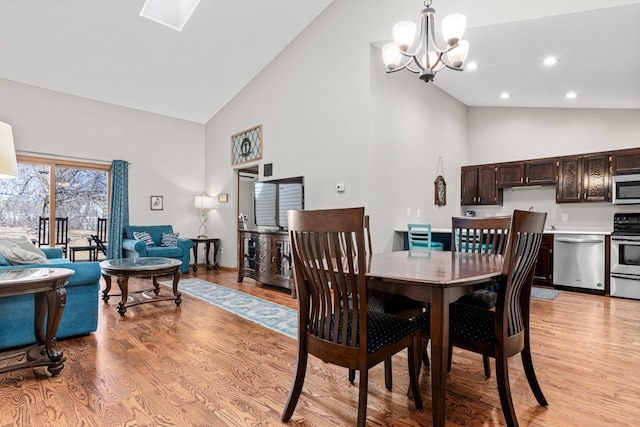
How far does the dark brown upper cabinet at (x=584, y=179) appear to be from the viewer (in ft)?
16.9

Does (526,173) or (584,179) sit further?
(526,173)

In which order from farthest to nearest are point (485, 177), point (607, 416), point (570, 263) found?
point (485, 177) < point (570, 263) < point (607, 416)

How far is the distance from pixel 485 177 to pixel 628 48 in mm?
3149

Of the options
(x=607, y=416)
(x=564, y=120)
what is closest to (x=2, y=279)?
(x=607, y=416)

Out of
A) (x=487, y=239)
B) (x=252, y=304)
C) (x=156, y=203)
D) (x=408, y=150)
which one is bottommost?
(x=252, y=304)

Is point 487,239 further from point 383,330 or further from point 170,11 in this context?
point 170,11

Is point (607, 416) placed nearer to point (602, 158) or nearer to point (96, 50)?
point (602, 158)

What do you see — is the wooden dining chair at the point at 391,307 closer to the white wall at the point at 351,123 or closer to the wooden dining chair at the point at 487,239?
the wooden dining chair at the point at 487,239

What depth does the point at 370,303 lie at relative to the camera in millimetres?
2203

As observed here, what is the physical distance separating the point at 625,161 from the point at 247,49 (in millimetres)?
5963

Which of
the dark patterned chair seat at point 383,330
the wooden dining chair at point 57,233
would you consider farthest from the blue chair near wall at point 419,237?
the wooden dining chair at point 57,233

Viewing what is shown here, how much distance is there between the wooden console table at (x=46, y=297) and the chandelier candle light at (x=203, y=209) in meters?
4.68

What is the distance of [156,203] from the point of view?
6.87 meters

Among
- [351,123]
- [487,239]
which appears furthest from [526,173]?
[487,239]
